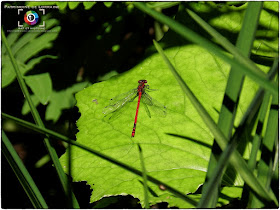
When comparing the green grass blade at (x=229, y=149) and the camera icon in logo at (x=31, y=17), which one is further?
the camera icon in logo at (x=31, y=17)

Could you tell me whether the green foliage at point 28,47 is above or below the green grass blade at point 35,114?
above

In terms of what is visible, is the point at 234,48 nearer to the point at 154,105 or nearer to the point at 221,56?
the point at 221,56

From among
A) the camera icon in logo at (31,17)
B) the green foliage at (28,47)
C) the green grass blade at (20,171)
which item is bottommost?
the green grass blade at (20,171)

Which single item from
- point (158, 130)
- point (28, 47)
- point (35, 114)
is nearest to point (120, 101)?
point (158, 130)

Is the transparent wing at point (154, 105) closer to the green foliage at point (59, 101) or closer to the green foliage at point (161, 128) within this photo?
the green foliage at point (161, 128)

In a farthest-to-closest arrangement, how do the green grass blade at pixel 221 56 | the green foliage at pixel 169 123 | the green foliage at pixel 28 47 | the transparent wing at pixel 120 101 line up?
the green foliage at pixel 28 47 → the transparent wing at pixel 120 101 → the green foliage at pixel 169 123 → the green grass blade at pixel 221 56

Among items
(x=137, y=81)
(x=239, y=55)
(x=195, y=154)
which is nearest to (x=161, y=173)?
(x=195, y=154)

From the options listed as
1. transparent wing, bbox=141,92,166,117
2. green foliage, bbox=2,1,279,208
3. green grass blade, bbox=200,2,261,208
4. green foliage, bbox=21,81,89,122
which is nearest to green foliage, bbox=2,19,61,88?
green foliage, bbox=21,81,89,122

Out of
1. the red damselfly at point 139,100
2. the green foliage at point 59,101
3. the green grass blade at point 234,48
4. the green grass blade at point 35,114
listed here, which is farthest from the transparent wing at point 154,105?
the green foliage at point 59,101
